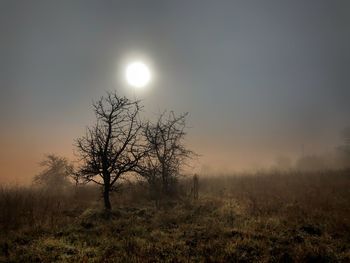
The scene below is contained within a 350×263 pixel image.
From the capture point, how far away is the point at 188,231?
36.5 ft

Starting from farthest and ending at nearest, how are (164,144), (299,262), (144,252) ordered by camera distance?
(164,144) → (144,252) → (299,262)

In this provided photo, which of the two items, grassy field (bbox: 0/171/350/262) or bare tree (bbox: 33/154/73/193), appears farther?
bare tree (bbox: 33/154/73/193)

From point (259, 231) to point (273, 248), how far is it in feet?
6.25

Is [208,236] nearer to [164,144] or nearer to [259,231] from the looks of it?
[259,231]

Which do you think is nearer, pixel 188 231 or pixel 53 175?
pixel 188 231

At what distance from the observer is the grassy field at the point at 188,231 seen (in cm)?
848

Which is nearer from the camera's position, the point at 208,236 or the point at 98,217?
the point at 208,236

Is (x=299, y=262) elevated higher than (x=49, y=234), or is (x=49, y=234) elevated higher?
(x=49, y=234)

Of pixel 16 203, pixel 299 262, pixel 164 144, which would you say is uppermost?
pixel 164 144

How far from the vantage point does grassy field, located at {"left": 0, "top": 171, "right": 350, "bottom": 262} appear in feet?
27.8

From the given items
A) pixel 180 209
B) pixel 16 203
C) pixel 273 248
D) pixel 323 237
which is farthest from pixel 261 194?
pixel 16 203

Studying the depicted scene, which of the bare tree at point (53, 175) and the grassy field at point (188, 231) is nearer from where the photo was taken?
the grassy field at point (188, 231)

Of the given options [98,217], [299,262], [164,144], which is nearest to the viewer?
[299,262]

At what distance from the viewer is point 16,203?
15.0 metres
